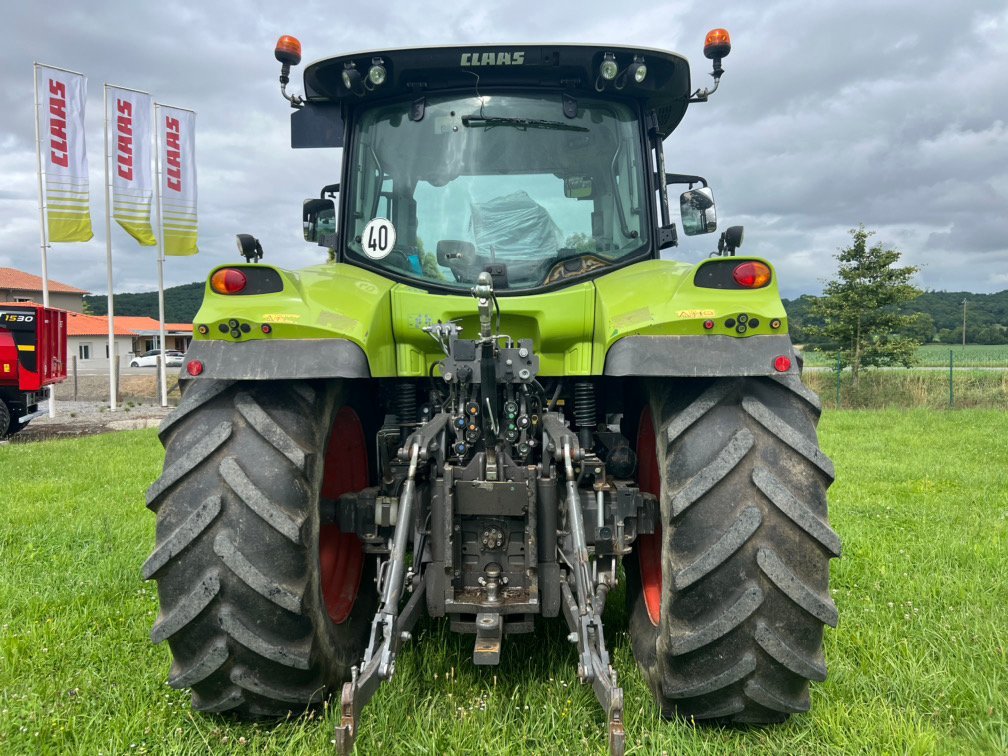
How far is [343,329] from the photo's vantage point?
2.61 meters

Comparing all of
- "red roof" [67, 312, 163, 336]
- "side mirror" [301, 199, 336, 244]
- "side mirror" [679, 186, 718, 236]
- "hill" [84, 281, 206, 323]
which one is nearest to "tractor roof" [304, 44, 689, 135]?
"side mirror" [679, 186, 718, 236]

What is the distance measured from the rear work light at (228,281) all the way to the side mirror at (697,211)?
2364mm

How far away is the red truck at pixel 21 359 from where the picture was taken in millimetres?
12898

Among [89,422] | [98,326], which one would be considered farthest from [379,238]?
[98,326]

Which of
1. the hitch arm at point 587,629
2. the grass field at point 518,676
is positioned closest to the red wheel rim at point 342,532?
the grass field at point 518,676

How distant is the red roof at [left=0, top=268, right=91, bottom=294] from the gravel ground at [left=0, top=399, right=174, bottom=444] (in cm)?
4406

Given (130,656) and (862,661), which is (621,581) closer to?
(862,661)

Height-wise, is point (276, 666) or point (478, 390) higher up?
point (478, 390)

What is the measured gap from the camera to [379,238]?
340cm

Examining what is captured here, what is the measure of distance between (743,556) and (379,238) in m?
2.09

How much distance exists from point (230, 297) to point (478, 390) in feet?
3.14

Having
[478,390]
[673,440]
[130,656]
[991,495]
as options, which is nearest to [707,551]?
[673,440]

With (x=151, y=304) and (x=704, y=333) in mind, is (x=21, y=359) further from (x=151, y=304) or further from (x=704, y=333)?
(x=151, y=304)

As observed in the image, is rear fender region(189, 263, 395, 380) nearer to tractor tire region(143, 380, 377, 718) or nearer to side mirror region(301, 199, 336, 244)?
tractor tire region(143, 380, 377, 718)
